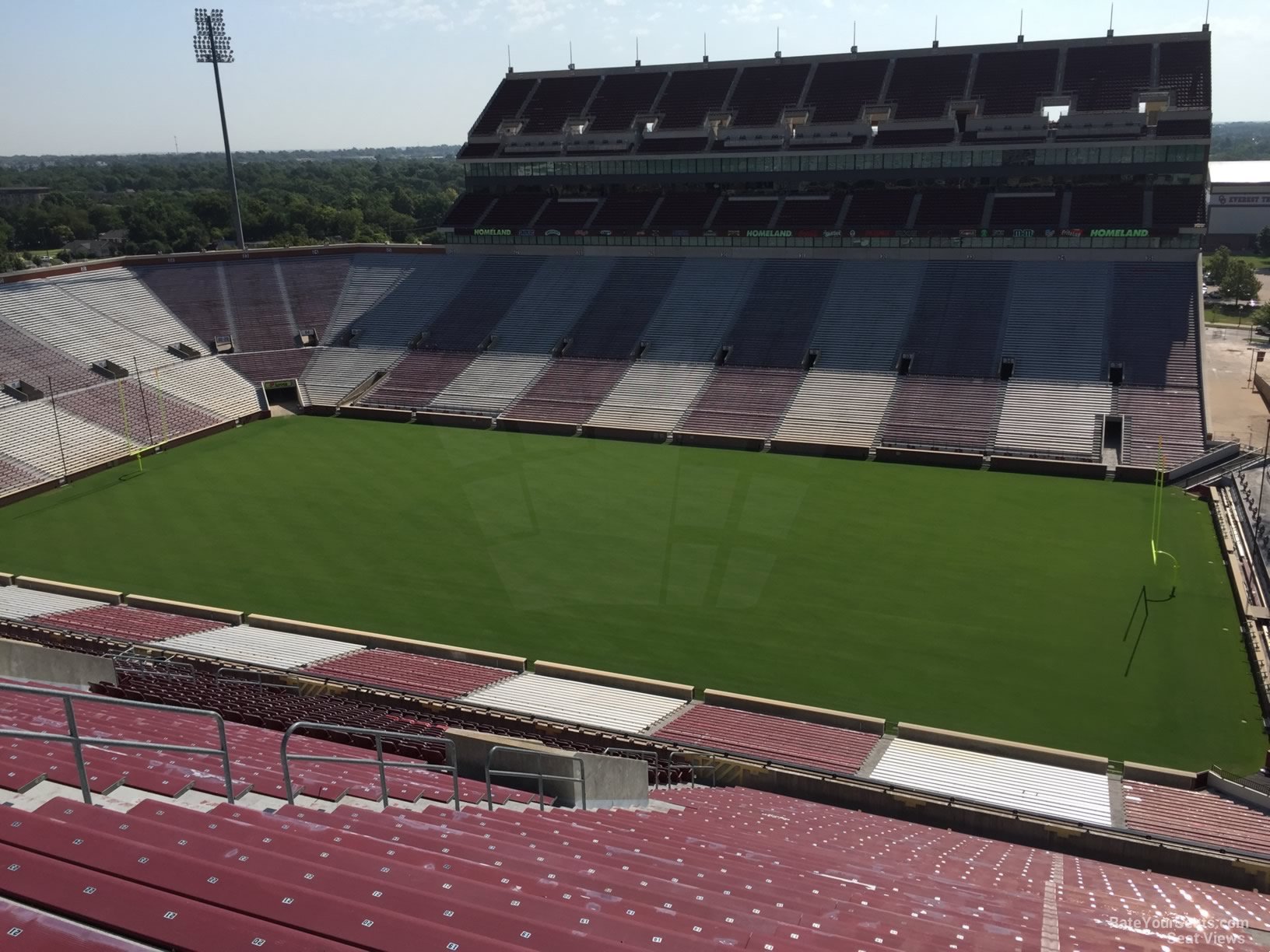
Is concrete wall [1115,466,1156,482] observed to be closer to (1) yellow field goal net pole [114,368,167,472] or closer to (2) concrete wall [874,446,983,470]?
(2) concrete wall [874,446,983,470]

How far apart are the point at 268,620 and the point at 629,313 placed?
27066 mm

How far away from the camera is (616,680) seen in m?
18.9

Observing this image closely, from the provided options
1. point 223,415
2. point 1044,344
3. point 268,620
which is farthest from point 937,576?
point 223,415

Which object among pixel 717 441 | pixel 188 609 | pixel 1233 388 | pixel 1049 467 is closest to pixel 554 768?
pixel 188 609

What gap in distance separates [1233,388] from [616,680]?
35600mm

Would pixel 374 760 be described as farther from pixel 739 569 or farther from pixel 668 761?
pixel 739 569

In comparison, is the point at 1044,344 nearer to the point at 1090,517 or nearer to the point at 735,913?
the point at 1090,517

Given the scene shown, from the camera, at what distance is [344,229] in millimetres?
96812

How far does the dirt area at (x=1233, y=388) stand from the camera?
3503cm

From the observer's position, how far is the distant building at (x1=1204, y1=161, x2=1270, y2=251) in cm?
8869

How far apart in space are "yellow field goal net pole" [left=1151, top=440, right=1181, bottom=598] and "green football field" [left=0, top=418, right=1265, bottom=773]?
0.82ft

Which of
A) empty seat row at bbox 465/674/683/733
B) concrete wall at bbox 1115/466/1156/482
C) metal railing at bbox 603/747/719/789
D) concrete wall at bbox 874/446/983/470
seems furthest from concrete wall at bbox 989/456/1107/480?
metal railing at bbox 603/747/719/789

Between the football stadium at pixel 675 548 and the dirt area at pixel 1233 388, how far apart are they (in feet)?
9.25

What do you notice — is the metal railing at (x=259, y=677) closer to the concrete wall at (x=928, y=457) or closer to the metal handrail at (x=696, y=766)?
the metal handrail at (x=696, y=766)
